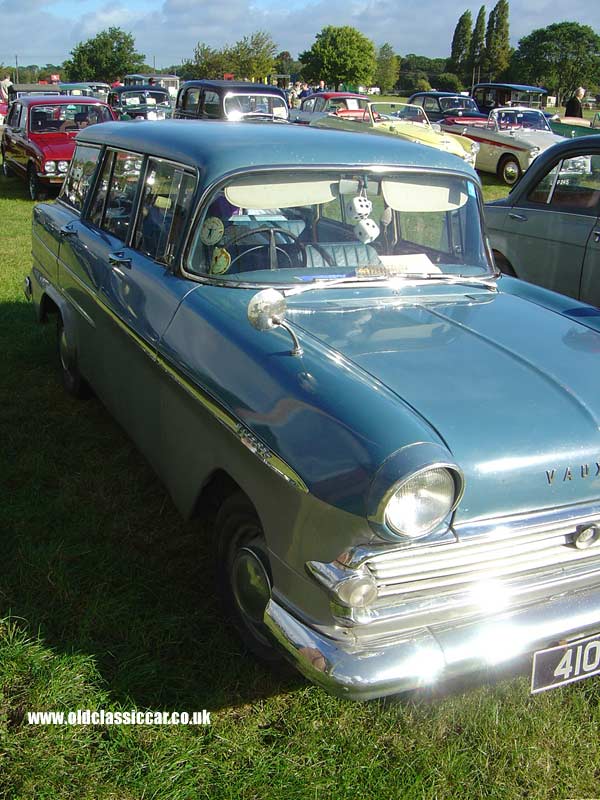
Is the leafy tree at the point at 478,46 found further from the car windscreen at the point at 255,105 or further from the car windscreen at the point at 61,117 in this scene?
the car windscreen at the point at 61,117

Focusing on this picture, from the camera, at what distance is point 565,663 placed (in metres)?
2.16

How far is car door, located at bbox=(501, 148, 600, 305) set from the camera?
5.22 meters

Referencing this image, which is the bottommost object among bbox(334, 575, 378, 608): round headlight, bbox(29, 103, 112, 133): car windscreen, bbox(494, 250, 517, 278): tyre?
bbox(334, 575, 378, 608): round headlight

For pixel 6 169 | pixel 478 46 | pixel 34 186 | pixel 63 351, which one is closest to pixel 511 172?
pixel 34 186

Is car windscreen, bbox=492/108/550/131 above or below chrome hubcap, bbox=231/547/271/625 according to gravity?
above

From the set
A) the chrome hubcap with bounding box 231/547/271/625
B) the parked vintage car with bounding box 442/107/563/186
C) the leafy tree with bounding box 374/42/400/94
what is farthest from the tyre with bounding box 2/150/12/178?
the leafy tree with bounding box 374/42/400/94

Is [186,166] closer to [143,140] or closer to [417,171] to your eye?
[143,140]

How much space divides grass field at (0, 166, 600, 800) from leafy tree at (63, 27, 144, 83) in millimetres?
62101

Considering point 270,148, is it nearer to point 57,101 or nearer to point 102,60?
point 57,101

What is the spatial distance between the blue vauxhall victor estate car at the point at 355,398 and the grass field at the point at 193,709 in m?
0.24

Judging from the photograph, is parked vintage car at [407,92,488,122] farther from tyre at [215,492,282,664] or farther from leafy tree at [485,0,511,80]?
leafy tree at [485,0,511,80]

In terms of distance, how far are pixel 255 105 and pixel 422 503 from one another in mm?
13591

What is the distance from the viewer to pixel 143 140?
3666mm

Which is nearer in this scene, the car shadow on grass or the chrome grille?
the chrome grille
